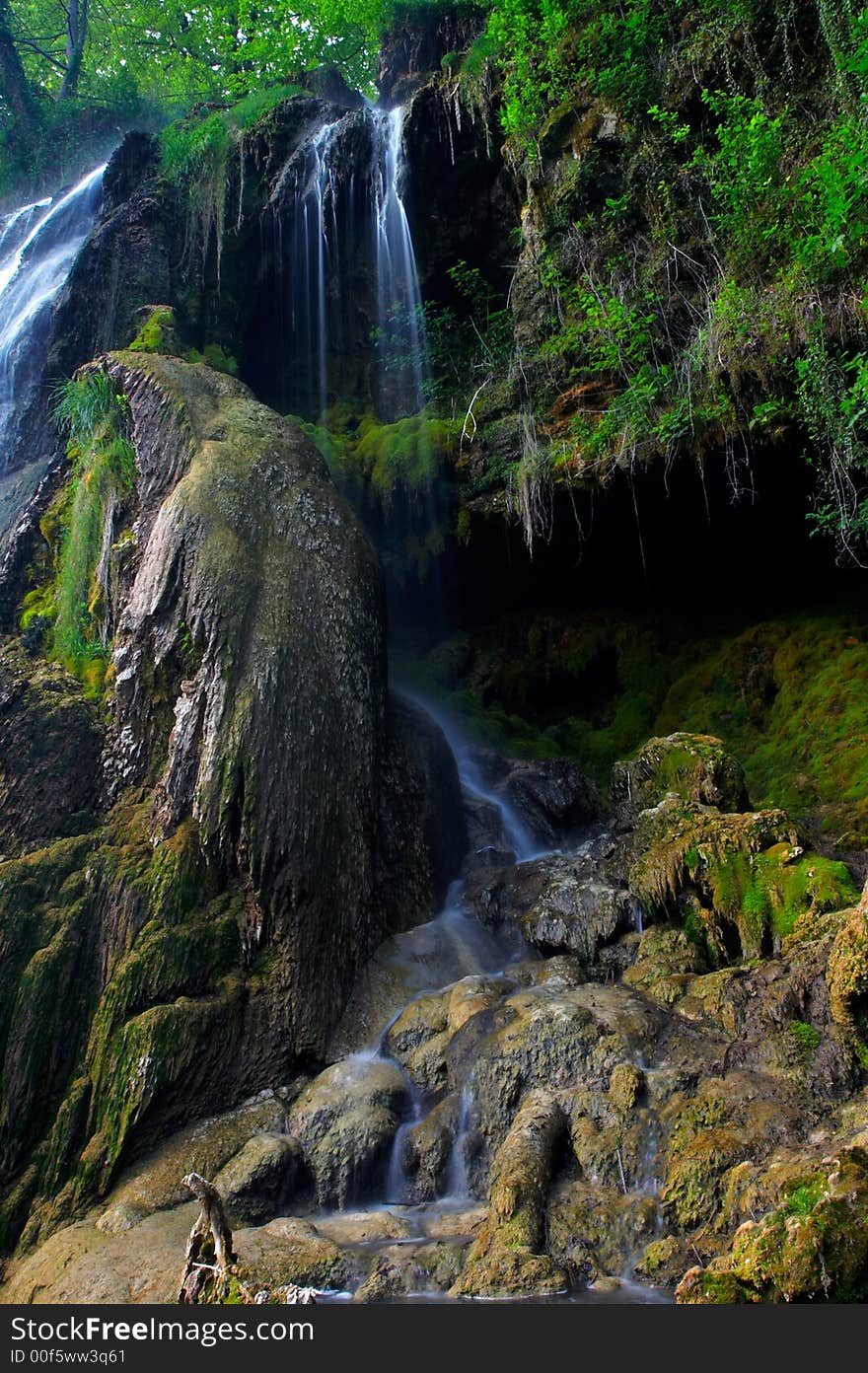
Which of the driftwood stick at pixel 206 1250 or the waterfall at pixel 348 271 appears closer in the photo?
the driftwood stick at pixel 206 1250

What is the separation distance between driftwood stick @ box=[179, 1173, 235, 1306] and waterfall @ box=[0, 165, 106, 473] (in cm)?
1086

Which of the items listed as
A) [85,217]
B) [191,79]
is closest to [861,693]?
[85,217]

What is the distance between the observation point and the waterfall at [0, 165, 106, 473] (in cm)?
1239

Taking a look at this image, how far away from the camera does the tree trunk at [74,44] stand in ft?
64.7

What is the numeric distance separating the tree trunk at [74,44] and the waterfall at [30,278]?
3.01 m

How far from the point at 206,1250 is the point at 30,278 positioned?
51.4ft

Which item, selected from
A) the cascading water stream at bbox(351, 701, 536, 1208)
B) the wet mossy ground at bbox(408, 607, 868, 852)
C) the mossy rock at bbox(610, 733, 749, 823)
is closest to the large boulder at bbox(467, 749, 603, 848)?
the cascading water stream at bbox(351, 701, 536, 1208)

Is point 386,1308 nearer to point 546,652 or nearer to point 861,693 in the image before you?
point 861,693

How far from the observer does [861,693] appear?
9273 mm

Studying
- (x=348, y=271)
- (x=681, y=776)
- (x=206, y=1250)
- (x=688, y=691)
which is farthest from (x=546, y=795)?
(x=348, y=271)

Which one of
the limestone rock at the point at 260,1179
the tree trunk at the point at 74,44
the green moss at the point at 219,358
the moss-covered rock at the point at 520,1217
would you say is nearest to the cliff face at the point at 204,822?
the limestone rock at the point at 260,1179

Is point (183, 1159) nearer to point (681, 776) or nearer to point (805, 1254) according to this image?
point (805, 1254)

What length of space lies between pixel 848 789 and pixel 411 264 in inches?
400

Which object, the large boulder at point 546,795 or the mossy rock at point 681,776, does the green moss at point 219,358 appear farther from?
the mossy rock at point 681,776
